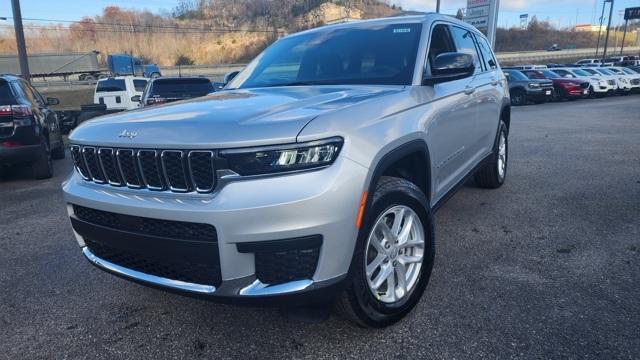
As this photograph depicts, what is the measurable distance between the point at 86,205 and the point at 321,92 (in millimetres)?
1524

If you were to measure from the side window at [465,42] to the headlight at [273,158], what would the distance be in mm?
2419

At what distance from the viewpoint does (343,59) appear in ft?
11.4

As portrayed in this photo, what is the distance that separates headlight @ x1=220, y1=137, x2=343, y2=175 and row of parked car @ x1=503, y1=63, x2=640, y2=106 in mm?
20258

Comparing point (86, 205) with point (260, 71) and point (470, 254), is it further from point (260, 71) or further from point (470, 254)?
point (470, 254)

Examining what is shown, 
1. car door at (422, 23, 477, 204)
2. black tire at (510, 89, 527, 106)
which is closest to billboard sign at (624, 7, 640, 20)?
black tire at (510, 89, 527, 106)

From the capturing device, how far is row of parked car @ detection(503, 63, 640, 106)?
781 inches

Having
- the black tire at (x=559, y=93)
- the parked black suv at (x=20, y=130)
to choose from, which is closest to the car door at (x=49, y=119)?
the parked black suv at (x=20, y=130)

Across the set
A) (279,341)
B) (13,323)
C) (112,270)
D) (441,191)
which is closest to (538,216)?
(441,191)

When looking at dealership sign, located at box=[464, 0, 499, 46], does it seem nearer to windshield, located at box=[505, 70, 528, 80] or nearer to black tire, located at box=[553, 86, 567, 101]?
windshield, located at box=[505, 70, 528, 80]

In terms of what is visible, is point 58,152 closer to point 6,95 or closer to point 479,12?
point 6,95

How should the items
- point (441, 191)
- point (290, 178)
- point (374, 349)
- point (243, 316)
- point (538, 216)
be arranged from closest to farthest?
point (290, 178)
point (374, 349)
point (243, 316)
point (441, 191)
point (538, 216)

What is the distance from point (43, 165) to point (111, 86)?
10.4 meters

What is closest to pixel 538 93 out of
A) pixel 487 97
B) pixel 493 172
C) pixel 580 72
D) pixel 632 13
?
pixel 580 72

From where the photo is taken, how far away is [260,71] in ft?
13.0
